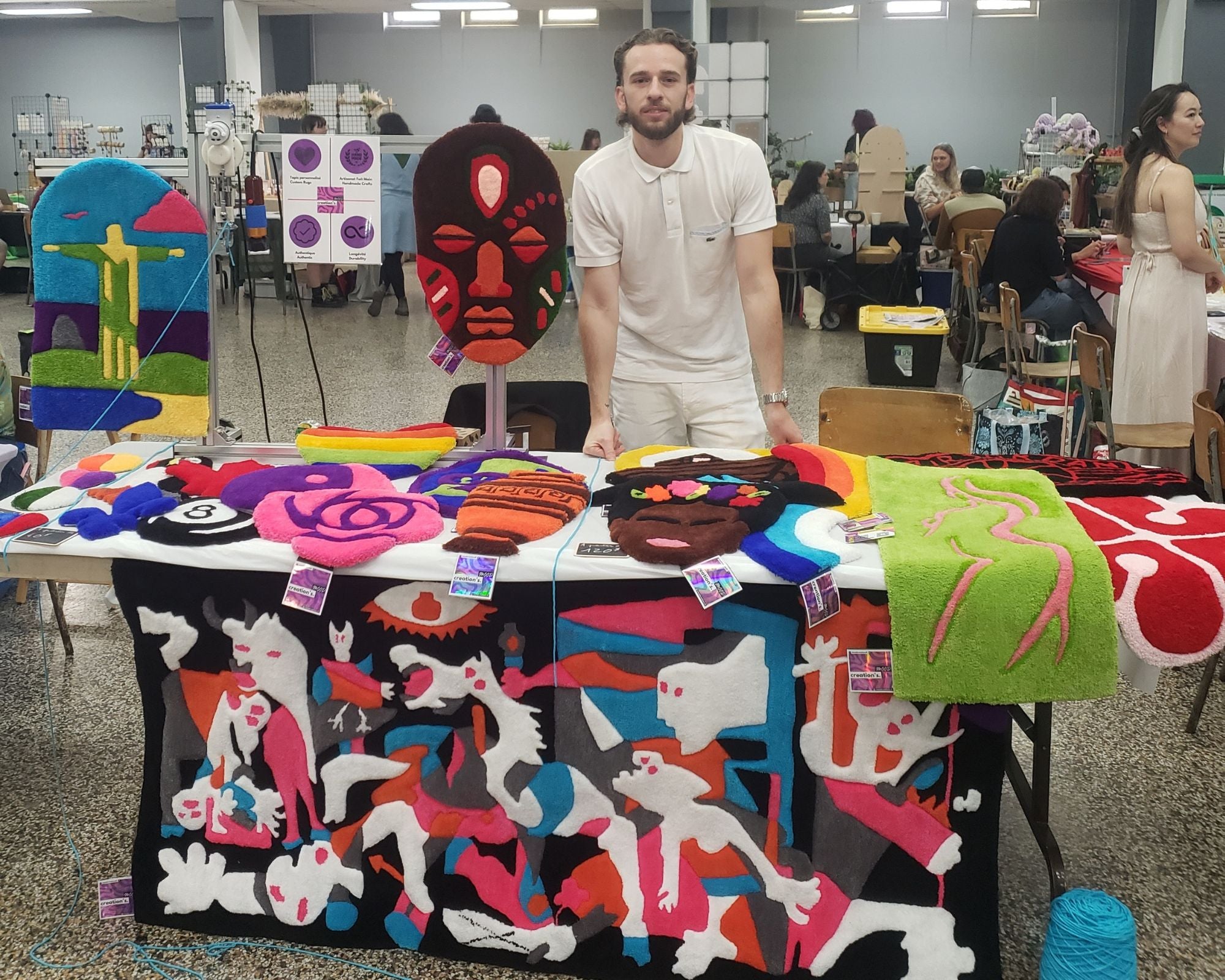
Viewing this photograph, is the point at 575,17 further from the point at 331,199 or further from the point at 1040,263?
the point at 331,199

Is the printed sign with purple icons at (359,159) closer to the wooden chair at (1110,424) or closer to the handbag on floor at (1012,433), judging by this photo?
the wooden chair at (1110,424)

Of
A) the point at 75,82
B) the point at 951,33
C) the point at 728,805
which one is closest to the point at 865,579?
the point at 728,805

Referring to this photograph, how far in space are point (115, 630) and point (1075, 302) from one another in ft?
13.9

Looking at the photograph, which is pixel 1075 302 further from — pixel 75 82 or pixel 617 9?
pixel 75 82

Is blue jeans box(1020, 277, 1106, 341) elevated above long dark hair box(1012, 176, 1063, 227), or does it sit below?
below

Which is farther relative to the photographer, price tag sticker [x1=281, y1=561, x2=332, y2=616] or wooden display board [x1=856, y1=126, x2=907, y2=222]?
wooden display board [x1=856, y1=126, x2=907, y2=222]

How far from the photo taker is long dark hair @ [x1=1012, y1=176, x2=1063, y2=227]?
5242 millimetres

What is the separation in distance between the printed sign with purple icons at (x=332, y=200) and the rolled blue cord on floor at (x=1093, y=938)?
1.64 metres

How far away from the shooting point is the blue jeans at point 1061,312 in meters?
5.29

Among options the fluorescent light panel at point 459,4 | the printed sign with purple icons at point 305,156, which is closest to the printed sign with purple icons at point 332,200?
the printed sign with purple icons at point 305,156

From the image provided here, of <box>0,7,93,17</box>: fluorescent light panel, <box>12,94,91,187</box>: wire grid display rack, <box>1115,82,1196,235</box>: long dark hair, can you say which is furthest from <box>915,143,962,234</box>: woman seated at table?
<box>0,7,93,17</box>: fluorescent light panel

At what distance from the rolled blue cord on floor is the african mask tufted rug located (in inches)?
4.3

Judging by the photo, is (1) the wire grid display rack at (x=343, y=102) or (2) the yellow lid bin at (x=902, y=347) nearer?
(1) the wire grid display rack at (x=343, y=102)

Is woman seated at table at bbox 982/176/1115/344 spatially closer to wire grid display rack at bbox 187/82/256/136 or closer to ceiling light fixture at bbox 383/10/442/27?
wire grid display rack at bbox 187/82/256/136
